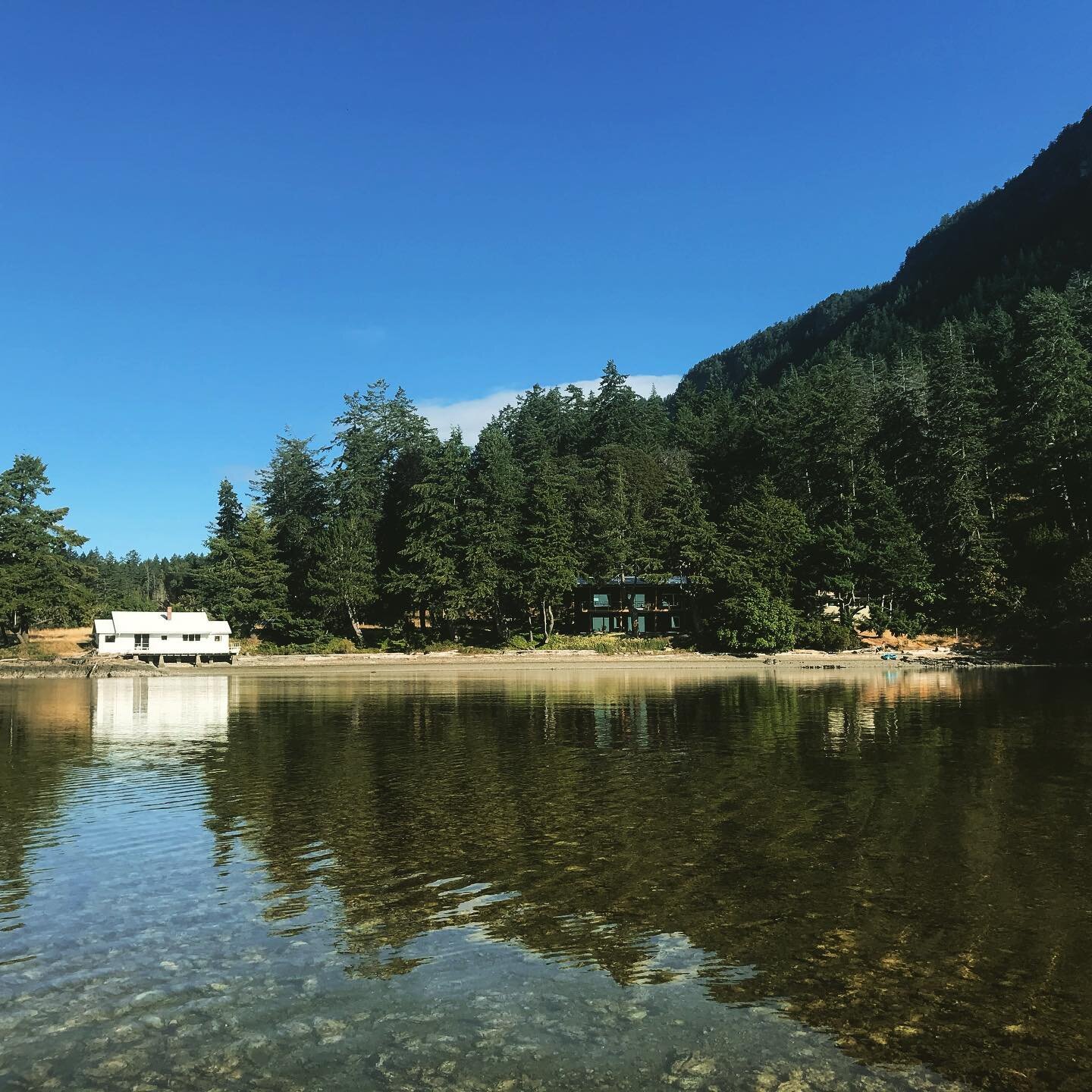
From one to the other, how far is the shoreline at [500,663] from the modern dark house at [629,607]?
11.0 meters

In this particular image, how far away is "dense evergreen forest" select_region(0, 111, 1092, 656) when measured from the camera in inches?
2751

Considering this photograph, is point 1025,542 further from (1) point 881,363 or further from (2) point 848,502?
(1) point 881,363

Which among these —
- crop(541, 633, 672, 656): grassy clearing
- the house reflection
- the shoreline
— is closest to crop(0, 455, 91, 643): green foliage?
the shoreline

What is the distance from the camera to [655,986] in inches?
306

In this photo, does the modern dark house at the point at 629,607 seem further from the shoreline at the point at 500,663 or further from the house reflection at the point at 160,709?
the house reflection at the point at 160,709

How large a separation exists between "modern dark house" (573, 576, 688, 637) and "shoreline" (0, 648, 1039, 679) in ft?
36.1

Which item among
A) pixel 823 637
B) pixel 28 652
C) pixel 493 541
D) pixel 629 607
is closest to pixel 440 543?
pixel 493 541

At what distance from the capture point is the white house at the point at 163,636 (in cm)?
7475

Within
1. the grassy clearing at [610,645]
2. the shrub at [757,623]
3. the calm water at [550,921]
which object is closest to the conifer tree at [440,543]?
the grassy clearing at [610,645]

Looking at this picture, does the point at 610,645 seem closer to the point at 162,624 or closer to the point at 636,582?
the point at 636,582

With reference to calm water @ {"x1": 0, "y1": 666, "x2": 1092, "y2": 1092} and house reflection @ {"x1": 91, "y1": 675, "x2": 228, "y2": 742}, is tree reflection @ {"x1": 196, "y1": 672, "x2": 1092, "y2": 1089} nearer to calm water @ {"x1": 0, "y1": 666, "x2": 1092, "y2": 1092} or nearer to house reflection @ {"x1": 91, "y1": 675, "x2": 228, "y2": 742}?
calm water @ {"x1": 0, "y1": 666, "x2": 1092, "y2": 1092}

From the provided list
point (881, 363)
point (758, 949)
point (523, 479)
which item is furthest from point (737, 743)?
point (881, 363)

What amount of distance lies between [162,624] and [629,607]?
42.5 m

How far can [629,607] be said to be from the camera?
8150cm
